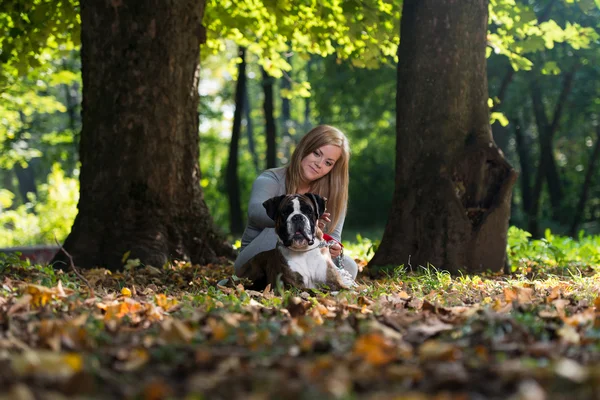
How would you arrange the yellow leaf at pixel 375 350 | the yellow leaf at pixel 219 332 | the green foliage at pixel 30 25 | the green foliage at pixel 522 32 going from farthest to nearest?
1. the green foliage at pixel 30 25
2. the green foliage at pixel 522 32
3. the yellow leaf at pixel 219 332
4. the yellow leaf at pixel 375 350

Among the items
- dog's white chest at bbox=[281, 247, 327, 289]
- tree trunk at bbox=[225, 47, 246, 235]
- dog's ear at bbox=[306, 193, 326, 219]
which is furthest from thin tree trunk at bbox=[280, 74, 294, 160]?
dog's white chest at bbox=[281, 247, 327, 289]

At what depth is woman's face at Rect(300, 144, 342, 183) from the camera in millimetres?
6258

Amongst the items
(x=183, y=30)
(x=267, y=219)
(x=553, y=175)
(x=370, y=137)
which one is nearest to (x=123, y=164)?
(x=183, y=30)

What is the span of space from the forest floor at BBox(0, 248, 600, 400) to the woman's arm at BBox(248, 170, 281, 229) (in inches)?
52.4

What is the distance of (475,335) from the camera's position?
3.17m

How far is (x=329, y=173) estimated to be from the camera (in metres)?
6.55

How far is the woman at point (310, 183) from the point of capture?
623cm

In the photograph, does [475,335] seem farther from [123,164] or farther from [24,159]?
[24,159]

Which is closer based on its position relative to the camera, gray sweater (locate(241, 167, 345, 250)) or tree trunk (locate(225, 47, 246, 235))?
gray sweater (locate(241, 167, 345, 250))

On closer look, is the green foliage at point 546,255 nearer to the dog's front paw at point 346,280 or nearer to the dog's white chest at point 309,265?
the dog's front paw at point 346,280

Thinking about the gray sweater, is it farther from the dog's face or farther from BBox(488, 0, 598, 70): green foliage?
BBox(488, 0, 598, 70): green foliage

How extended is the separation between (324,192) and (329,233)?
404 millimetres

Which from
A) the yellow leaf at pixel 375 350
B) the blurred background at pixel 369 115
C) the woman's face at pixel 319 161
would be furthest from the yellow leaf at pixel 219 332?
the blurred background at pixel 369 115

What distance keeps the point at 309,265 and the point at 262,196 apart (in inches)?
42.0
